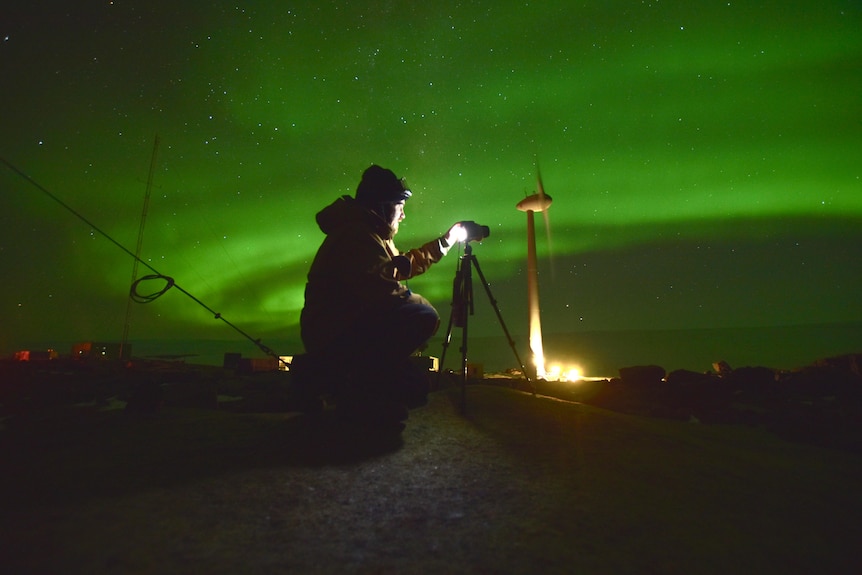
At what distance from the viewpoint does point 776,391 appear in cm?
822

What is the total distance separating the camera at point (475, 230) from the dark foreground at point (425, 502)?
2030mm

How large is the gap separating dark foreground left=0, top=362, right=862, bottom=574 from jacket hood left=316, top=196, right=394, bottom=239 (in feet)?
5.67

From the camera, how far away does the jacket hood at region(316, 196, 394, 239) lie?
11.3ft

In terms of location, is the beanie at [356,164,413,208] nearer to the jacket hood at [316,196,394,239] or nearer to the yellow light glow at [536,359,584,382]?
the jacket hood at [316,196,394,239]

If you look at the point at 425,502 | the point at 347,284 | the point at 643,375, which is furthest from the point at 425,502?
the point at 643,375

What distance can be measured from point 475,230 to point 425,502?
9.81ft

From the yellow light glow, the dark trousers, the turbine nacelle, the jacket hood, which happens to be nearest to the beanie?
the jacket hood

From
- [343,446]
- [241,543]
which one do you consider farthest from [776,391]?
[241,543]

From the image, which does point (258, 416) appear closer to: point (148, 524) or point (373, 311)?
point (373, 311)

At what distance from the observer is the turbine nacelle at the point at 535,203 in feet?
65.3

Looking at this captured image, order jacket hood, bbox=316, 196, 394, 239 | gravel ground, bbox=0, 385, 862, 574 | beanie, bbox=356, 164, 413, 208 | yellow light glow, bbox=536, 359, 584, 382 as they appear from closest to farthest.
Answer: gravel ground, bbox=0, 385, 862, 574 → jacket hood, bbox=316, 196, 394, 239 → beanie, bbox=356, 164, 413, 208 → yellow light glow, bbox=536, 359, 584, 382

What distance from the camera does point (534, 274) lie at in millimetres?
20562

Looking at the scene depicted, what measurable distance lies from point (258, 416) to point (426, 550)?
282 cm

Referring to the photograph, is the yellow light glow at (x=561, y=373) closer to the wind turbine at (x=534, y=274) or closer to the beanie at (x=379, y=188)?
the wind turbine at (x=534, y=274)
